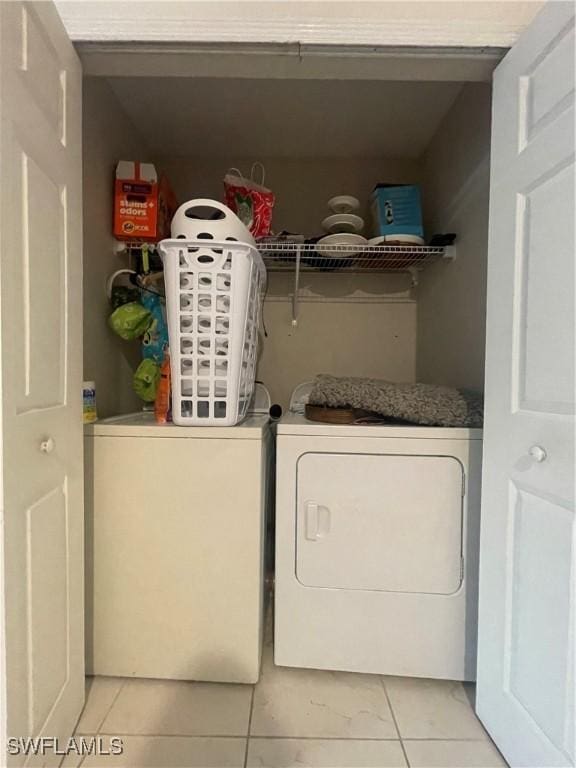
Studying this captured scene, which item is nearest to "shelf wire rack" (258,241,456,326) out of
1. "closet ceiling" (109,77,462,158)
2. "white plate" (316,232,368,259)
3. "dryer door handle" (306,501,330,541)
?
"white plate" (316,232,368,259)

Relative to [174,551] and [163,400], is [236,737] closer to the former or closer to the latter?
[174,551]

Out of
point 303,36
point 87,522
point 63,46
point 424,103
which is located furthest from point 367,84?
point 87,522

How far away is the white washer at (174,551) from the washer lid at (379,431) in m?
0.11

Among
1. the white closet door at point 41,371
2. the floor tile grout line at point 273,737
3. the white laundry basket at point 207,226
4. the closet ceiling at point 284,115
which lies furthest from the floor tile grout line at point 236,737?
the closet ceiling at point 284,115

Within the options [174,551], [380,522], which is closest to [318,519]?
[380,522]

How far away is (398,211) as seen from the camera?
70.4 inches

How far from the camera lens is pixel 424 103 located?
1718 millimetres

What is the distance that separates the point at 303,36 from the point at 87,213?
2.81ft

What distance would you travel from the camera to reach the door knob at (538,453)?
914 mm

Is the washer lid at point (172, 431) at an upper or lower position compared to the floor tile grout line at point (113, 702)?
upper

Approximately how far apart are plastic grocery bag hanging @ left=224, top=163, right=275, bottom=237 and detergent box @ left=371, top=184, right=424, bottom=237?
1.54 ft

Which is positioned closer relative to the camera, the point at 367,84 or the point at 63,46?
the point at 63,46

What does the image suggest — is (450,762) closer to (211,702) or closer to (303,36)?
(211,702)

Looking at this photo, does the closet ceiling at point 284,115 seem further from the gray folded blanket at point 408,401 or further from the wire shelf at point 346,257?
the gray folded blanket at point 408,401
